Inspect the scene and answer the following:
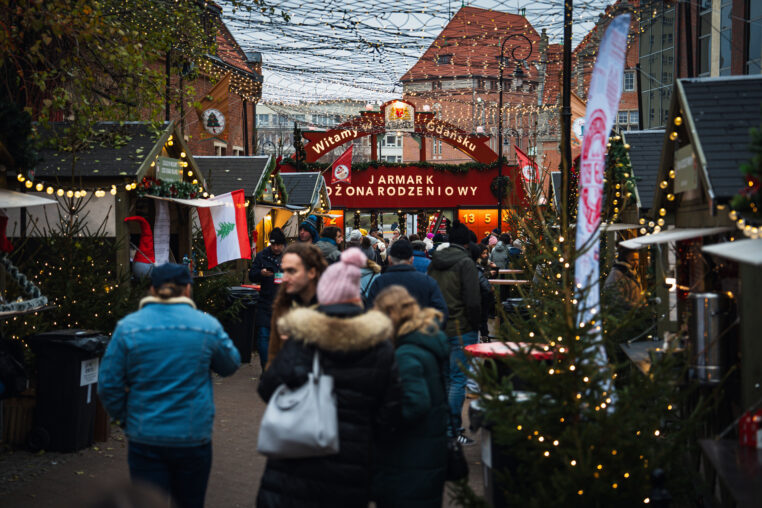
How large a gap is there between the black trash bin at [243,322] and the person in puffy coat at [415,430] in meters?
9.01

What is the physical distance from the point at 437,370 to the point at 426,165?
3399 cm

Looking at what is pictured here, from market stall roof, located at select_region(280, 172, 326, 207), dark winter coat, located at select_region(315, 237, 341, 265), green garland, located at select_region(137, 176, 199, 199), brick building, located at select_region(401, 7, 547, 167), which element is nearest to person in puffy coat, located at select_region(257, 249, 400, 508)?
dark winter coat, located at select_region(315, 237, 341, 265)

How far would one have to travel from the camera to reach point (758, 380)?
5465mm

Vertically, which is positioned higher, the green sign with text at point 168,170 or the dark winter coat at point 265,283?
the green sign with text at point 168,170

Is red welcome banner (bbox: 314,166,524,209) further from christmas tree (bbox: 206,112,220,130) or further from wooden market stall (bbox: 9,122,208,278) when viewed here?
wooden market stall (bbox: 9,122,208,278)

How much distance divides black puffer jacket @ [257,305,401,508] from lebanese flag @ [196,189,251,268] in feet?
29.6

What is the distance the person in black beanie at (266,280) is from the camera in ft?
35.7

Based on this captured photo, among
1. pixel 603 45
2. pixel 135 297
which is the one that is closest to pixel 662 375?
pixel 603 45

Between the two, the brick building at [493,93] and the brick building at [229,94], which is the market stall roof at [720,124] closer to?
the brick building at [229,94]

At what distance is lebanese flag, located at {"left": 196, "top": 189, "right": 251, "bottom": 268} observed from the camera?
13117 millimetres

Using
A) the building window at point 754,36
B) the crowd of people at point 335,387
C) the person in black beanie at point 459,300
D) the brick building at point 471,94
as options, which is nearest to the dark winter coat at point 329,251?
the person in black beanie at point 459,300

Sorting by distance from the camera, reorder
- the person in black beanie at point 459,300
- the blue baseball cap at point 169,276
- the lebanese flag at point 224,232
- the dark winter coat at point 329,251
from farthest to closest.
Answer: the lebanese flag at point 224,232, the dark winter coat at point 329,251, the person in black beanie at point 459,300, the blue baseball cap at point 169,276

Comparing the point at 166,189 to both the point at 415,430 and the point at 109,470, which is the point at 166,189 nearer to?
the point at 109,470

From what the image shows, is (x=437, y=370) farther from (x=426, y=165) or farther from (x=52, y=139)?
(x=426, y=165)
